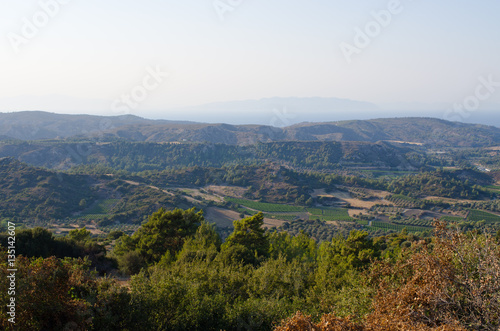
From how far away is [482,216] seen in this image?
5266 cm

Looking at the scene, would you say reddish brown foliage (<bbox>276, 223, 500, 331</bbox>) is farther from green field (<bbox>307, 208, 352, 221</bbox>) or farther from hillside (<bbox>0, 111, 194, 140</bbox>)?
hillside (<bbox>0, 111, 194, 140</bbox>)

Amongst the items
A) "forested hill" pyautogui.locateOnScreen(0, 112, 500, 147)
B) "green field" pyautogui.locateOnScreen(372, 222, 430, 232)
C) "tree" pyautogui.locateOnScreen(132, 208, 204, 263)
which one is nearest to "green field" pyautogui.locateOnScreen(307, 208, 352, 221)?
"green field" pyautogui.locateOnScreen(372, 222, 430, 232)

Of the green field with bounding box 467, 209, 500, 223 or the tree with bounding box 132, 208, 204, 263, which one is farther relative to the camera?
the green field with bounding box 467, 209, 500, 223

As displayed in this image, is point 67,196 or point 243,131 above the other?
point 243,131

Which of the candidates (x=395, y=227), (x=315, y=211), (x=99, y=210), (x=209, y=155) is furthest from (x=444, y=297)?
(x=209, y=155)

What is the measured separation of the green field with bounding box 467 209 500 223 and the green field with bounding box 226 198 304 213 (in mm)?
28442

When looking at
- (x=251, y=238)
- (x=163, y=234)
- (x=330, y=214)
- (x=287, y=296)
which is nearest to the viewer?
(x=287, y=296)

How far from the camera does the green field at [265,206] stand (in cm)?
6088

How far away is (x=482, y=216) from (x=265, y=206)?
123 ft

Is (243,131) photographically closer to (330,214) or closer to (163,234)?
(330,214)

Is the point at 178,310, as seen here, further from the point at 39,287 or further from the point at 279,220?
the point at 279,220

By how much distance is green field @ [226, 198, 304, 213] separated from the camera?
200 feet

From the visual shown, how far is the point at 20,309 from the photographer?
21.0 ft

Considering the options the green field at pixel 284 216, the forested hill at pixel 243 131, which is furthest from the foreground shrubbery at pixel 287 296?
the forested hill at pixel 243 131
